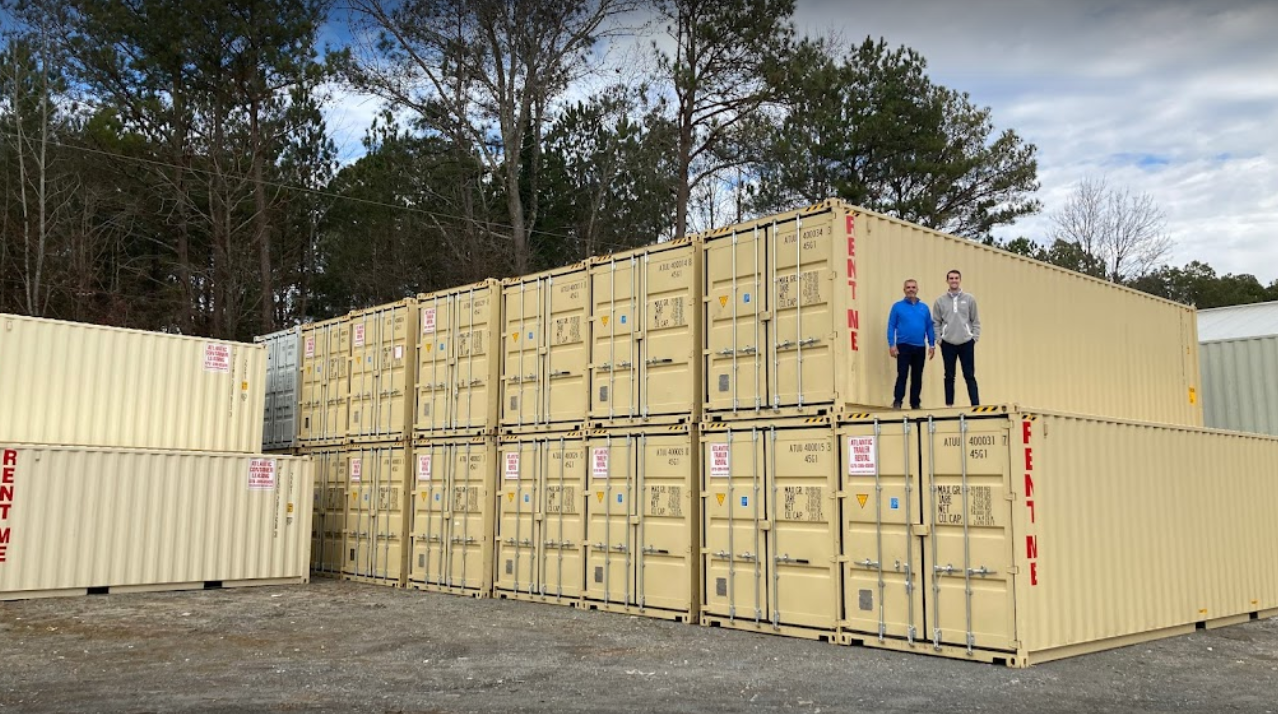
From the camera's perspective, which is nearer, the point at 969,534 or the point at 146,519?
the point at 969,534

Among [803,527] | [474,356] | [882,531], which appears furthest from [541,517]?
[882,531]

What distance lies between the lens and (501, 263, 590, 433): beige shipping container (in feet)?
47.3

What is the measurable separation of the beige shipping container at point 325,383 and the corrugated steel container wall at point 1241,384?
52.3 ft

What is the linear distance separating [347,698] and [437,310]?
9.62 metres

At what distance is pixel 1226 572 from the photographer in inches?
490

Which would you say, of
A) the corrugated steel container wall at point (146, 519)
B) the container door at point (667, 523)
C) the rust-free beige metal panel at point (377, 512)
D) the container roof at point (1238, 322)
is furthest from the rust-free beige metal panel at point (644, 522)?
the container roof at point (1238, 322)

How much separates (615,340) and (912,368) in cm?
411

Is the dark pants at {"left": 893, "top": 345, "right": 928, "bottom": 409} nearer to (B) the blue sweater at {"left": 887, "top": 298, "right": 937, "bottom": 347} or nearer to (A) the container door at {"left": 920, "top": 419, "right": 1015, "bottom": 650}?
(B) the blue sweater at {"left": 887, "top": 298, "right": 937, "bottom": 347}

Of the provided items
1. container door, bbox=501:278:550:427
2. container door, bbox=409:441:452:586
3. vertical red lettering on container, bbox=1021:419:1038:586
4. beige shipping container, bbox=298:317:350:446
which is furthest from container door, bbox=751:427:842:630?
beige shipping container, bbox=298:317:350:446

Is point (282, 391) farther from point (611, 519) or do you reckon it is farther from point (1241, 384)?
point (1241, 384)

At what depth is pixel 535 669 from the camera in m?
9.18

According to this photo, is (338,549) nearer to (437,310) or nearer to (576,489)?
(437,310)

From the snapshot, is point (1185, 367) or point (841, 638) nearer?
point (841, 638)

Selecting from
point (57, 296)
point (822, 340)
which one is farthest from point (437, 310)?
point (57, 296)
